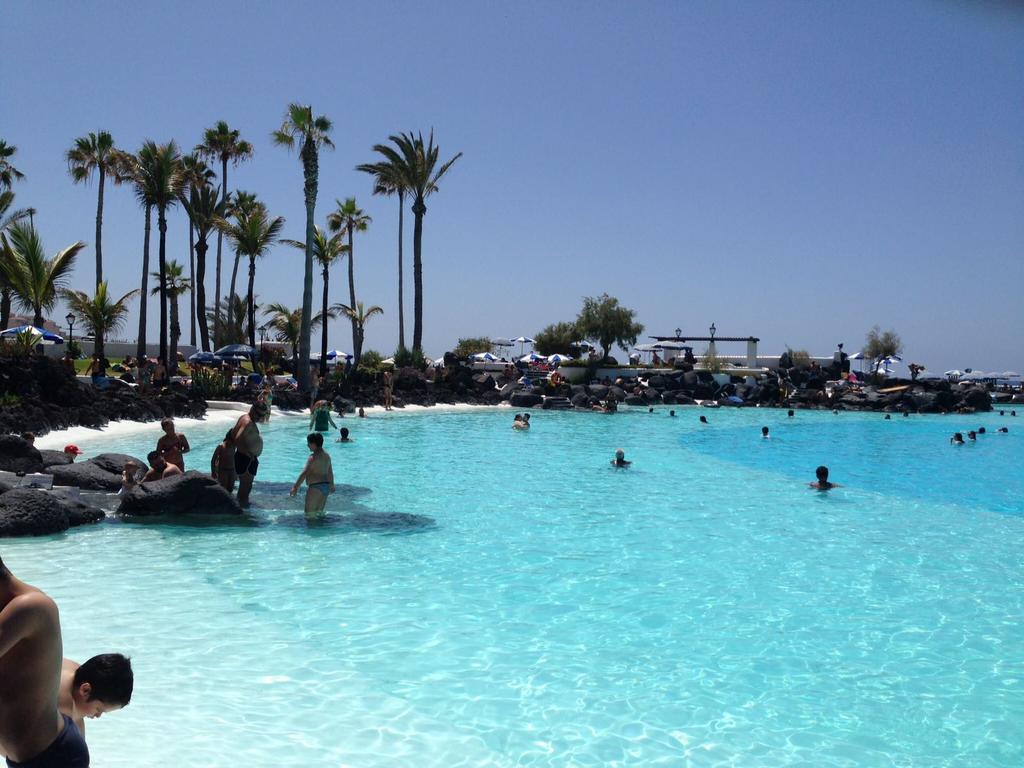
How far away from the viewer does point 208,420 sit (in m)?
25.9

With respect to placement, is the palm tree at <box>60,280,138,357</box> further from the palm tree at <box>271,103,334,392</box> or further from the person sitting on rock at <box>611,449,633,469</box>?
the person sitting on rock at <box>611,449,633,469</box>

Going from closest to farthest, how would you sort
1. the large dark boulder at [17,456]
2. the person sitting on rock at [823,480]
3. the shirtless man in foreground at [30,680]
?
the shirtless man in foreground at [30,680] < the large dark boulder at [17,456] < the person sitting on rock at [823,480]

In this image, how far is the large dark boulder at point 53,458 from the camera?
1474 centimetres

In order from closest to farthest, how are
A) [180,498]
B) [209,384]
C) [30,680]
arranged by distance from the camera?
[30,680]
[180,498]
[209,384]

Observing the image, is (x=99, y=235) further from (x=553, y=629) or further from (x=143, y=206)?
(x=553, y=629)

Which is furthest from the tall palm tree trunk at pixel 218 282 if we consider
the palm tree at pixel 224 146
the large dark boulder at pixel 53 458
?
the large dark boulder at pixel 53 458

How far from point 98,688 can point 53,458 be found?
13354 mm

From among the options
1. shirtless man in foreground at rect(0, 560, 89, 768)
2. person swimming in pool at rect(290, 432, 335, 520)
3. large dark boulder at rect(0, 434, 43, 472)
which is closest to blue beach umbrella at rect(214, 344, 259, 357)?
large dark boulder at rect(0, 434, 43, 472)

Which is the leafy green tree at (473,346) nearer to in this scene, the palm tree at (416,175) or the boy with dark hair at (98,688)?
the palm tree at (416,175)

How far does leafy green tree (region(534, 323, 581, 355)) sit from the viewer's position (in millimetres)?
67500

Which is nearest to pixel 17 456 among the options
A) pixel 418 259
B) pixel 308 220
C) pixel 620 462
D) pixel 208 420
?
pixel 208 420

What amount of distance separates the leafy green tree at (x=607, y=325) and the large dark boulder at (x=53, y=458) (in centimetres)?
5572

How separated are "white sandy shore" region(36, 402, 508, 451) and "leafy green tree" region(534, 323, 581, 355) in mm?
29247

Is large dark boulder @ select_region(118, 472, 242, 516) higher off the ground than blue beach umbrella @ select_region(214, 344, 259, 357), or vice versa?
blue beach umbrella @ select_region(214, 344, 259, 357)
